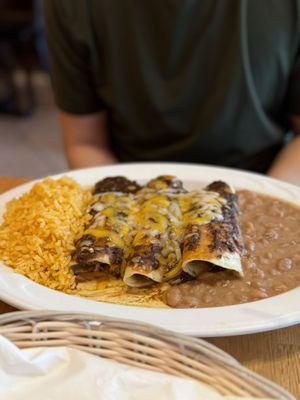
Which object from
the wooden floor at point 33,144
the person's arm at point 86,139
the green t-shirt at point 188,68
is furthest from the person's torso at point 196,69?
the wooden floor at point 33,144

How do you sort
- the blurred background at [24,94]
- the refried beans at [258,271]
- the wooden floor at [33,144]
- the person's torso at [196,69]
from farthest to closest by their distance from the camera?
the blurred background at [24,94] → the wooden floor at [33,144] → the person's torso at [196,69] → the refried beans at [258,271]

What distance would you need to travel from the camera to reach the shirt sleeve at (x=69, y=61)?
56.4 inches

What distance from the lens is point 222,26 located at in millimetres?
1360

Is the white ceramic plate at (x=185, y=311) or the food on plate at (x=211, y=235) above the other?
the white ceramic plate at (x=185, y=311)

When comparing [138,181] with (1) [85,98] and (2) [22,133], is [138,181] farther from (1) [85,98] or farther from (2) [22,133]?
(2) [22,133]

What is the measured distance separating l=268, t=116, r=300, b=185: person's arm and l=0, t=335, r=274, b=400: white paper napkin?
86 centimetres

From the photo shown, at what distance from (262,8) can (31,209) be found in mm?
765

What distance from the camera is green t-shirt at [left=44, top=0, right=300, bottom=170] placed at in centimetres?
136

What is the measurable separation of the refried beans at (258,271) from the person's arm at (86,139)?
59cm

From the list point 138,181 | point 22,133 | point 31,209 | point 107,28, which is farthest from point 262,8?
point 22,133

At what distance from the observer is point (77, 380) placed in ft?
2.09

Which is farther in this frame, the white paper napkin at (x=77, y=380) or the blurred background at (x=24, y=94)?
the blurred background at (x=24, y=94)

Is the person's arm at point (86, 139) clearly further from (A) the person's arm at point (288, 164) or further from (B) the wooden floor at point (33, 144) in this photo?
(B) the wooden floor at point (33, 144)

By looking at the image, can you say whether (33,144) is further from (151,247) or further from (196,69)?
(151,247)
